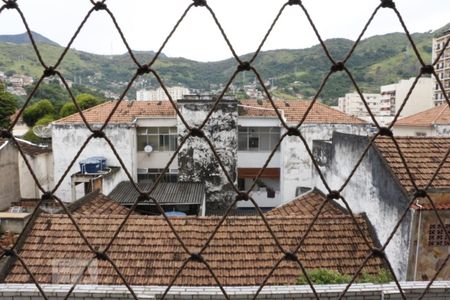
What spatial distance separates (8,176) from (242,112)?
22.3 ft

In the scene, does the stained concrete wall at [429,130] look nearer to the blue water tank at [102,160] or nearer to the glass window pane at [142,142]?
the glass window pane at [142,142]

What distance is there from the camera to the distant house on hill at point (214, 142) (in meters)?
10.7

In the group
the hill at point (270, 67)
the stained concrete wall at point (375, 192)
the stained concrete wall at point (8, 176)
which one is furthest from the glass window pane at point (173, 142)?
the stained concrete wall at point (375, 192)

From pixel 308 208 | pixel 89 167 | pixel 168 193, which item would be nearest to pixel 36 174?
pixel 89 167

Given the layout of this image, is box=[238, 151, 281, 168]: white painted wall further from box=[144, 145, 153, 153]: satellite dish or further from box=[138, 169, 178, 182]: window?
box=[144, 145, 153, 153]: satellite dish

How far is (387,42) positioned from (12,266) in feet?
170

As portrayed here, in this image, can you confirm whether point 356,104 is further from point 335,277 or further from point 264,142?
point 335,277

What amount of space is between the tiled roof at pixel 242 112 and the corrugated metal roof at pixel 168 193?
231 centimetres

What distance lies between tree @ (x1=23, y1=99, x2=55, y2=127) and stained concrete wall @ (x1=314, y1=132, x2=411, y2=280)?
1677cm

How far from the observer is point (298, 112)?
39.3 ft

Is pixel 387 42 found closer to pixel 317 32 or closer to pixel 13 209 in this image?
pixel 13 209

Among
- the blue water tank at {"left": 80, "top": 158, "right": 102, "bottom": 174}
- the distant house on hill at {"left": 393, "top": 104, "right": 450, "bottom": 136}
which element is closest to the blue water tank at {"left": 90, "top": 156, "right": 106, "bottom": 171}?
the blue water tank at {"left": 80, "top": 158, "right": 102, "bottom": 174}

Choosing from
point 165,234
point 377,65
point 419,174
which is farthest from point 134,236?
point 377,65

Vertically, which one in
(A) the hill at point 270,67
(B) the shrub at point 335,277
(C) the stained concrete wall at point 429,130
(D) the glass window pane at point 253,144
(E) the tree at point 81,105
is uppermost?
(A) the hill at point 270,67
